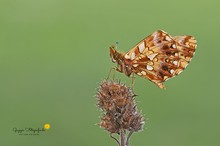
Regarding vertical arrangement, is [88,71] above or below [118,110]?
above

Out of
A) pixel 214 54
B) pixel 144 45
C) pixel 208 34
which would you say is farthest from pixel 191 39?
pixel 208 34

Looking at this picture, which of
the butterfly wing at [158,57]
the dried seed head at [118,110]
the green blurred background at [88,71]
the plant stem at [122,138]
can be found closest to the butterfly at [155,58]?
the butterfly wing at [158,57]

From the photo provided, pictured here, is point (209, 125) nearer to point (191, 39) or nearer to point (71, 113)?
point (71, 113)

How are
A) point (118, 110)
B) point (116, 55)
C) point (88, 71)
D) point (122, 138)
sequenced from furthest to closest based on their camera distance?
1. point (88, 71)
2. point (116, 55)
3. point (118, 110)
4. point (122, 138)

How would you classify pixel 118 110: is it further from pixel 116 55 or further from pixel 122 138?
pixel 116 55

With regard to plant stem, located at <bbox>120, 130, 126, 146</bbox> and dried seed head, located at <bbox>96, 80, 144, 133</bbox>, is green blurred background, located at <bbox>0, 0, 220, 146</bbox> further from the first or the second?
plant stem, located at <bbox>120, 130, 126, 146</bbox>

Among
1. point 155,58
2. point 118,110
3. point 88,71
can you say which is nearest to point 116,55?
point 155,58
